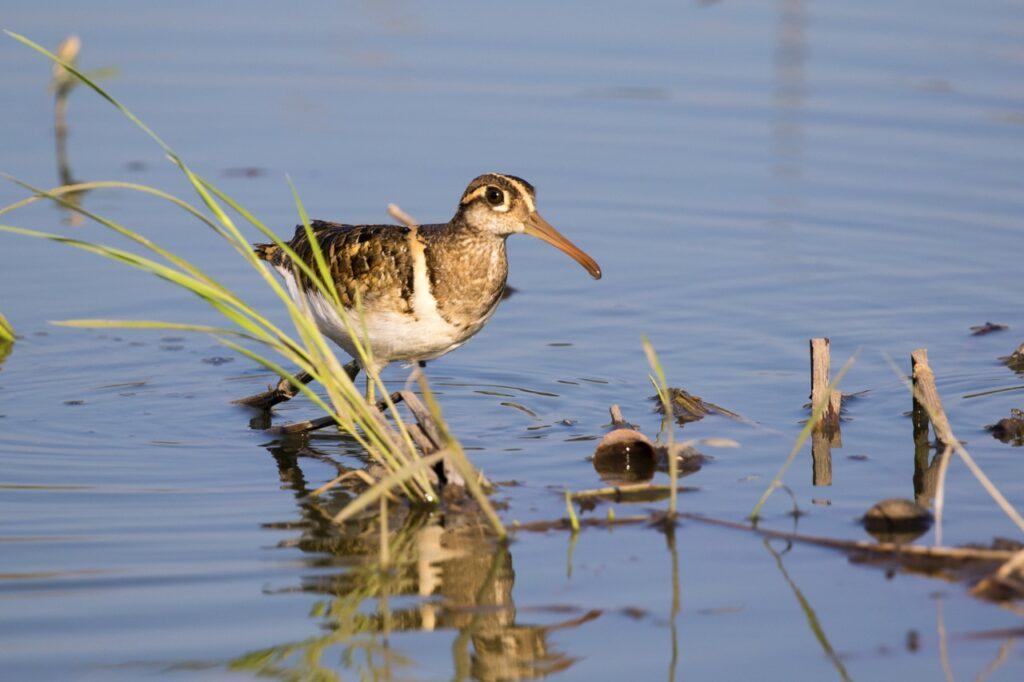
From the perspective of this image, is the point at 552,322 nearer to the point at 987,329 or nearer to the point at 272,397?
the point at 272,397

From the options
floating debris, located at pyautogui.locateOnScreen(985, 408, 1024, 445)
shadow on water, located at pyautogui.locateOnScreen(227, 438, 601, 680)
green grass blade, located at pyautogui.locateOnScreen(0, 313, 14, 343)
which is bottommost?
shadow on water, located at pyautogui.locateOnScreen(227, 438, 601, 680)

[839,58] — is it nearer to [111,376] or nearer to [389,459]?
[111,376]

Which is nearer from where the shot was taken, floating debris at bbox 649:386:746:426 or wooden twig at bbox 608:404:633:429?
wooden twig at bbox 608:404:633:429

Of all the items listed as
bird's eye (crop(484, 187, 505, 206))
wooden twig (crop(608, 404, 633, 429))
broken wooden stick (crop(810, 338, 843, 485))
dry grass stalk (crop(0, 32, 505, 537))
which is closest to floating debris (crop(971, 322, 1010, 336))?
broken wooden stick (crop(810, 338, 843, 485))

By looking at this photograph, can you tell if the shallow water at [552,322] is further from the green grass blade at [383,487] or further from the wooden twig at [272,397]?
the green grass blade at [383,487]

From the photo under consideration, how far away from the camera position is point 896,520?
21.0 ft

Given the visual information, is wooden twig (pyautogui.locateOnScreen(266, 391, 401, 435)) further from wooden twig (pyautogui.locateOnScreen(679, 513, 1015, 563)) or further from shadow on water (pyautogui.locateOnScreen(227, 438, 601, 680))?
wooden twig (pyautogui.locateOnScreen(679, 513, 1015, 563))

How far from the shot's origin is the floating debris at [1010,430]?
300 inches

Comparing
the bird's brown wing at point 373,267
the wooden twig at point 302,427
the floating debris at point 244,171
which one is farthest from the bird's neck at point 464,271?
the floating debris at point 244,171

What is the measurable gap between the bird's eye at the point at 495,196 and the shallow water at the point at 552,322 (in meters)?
1.23

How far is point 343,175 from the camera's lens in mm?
12211

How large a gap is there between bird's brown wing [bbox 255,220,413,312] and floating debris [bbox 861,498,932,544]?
100 inches

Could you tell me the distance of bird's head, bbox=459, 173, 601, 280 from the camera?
7844 mm

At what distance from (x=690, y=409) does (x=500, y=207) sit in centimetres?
149
